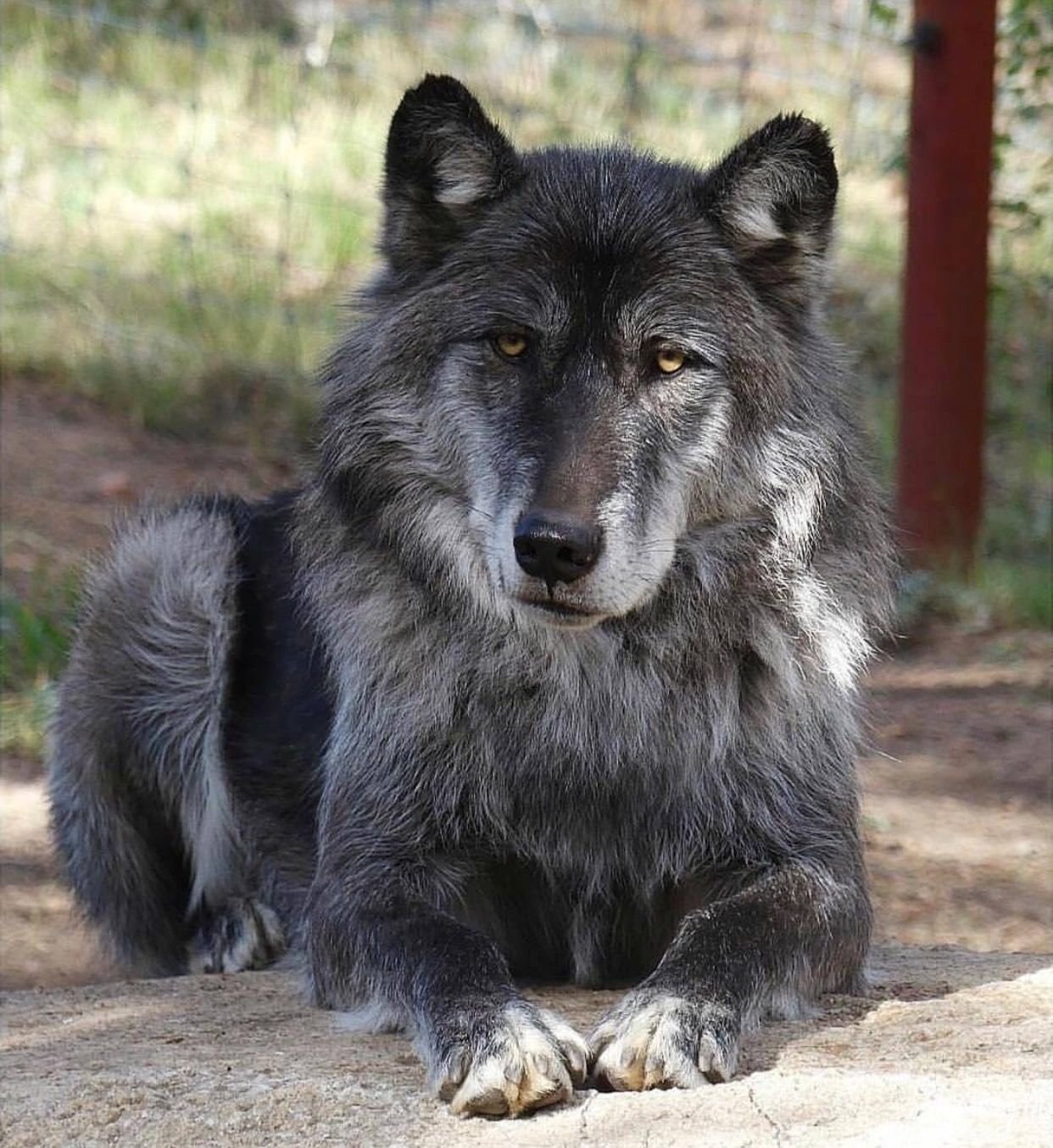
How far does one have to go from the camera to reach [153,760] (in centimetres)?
505

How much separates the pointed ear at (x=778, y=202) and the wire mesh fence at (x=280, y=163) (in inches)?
146

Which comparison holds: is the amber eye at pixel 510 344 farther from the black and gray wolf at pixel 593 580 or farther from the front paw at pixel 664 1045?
the front paw at pixel 664 1045

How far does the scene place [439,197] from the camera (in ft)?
13.0

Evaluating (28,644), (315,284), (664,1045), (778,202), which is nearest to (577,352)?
(778,202)

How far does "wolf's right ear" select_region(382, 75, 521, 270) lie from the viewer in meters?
3.84

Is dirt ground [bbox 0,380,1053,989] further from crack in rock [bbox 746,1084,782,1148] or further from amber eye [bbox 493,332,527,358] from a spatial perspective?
crack in rock [bbox 746,1084,782,1148]

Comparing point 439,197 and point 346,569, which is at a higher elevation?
point 439,197

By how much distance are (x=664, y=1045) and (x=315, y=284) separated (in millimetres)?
7177

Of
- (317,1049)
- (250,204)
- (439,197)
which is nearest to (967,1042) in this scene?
(317,1049)

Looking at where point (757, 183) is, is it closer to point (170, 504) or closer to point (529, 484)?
point (529, 484)

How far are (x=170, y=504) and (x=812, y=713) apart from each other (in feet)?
8.02

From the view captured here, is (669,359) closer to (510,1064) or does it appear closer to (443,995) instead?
(443,995)

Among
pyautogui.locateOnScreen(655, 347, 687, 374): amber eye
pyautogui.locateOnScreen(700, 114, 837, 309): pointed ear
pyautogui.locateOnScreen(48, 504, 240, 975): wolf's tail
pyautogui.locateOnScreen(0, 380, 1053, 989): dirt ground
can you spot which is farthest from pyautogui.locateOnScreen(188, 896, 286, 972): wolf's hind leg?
pyautogui.locateOnScreen(700, 114, 837, 309): pointed ear

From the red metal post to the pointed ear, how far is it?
3818 mm
